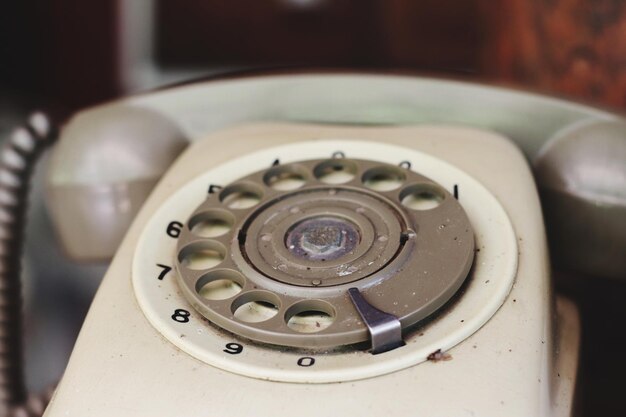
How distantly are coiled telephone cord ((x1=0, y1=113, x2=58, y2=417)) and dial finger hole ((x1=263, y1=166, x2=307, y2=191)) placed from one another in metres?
0.32

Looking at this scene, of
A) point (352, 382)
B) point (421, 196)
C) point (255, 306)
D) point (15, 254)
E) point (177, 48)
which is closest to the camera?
point (352, 382)

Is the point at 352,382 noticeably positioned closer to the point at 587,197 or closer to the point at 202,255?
the point at 202,255

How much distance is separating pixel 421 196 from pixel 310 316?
0.19 meters

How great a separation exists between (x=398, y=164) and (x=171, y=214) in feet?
0.70

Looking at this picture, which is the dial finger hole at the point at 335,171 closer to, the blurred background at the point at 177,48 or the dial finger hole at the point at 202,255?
the dial finger hole at the point at 202,255

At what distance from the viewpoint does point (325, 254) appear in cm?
61

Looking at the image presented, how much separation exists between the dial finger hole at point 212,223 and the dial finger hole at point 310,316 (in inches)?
5.1

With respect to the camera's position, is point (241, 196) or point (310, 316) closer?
point (310, 316)

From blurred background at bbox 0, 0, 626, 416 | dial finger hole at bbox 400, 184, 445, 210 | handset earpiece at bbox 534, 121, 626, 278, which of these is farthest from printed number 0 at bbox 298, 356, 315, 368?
blurred background at bbox 0, 0, 626, 416

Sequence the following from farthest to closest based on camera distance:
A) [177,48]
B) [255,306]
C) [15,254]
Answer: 1. [177,48]
2. [15,254]
3. [255,306]

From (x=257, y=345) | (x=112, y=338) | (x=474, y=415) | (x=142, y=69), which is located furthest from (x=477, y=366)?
(x=142, y=69)

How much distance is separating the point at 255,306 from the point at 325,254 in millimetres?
67

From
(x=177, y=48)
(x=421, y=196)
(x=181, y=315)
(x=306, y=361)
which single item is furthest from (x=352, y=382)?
(x=177, y=48)

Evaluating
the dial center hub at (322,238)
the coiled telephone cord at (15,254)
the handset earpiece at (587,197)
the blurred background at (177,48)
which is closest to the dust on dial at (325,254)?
the dial center hub at (322,238)
